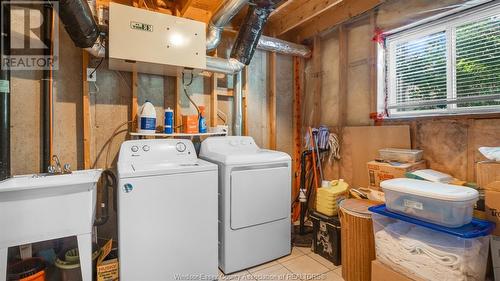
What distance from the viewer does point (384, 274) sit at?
1566 mm

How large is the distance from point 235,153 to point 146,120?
834 mm

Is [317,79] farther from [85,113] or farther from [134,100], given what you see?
[85,113]

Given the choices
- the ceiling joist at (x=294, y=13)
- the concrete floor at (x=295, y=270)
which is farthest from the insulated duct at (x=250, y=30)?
the concrete floor at (x=295, y=270)

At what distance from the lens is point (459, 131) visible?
1.97 m

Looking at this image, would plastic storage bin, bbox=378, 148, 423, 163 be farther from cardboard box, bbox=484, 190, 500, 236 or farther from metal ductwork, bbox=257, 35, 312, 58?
metal ductwork, bbox=257, 35, 312, 58

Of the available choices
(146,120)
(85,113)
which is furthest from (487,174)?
(85,113)

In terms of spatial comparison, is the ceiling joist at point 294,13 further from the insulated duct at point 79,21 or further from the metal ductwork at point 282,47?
the insulated duct at point 79,21

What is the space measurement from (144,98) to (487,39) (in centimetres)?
293

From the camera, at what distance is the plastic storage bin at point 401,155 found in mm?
2086

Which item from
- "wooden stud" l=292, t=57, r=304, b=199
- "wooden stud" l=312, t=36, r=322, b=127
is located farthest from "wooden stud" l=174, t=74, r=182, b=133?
"wooden stud" l=312, t=36, r=322, b=127

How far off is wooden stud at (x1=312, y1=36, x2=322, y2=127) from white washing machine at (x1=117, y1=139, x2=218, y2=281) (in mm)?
1799

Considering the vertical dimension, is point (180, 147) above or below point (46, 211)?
above

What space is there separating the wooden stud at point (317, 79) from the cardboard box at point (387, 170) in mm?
1088

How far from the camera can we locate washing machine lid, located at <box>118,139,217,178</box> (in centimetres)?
173
